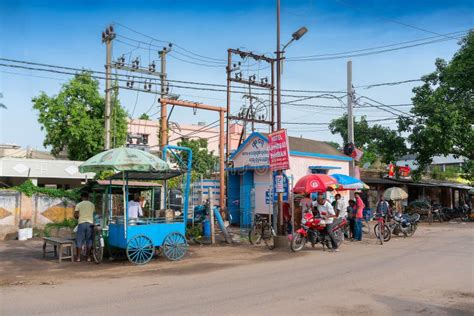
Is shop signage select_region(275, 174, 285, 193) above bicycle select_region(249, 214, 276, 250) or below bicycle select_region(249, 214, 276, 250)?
above

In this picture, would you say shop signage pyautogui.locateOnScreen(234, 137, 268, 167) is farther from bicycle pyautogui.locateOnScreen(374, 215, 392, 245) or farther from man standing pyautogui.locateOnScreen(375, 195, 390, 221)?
bicycle pyautogui.locateOnScreen(374, 215, 392, 245)

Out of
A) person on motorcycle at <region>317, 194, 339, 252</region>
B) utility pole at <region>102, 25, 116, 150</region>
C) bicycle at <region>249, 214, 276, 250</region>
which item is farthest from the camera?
utility pole at <region>102, 25, 116, 150</region>

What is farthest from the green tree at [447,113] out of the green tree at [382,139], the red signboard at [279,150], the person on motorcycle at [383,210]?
the red signboard at [279,150]

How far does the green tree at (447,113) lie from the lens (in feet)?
85.6

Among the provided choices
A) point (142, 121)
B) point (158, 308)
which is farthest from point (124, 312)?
point (142, 121)

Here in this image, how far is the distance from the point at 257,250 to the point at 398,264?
461cm

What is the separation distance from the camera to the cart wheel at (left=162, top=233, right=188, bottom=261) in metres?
11.9

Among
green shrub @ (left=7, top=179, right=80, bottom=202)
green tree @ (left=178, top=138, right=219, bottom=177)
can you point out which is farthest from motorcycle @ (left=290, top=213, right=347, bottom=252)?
green tree @ (left=178, top=138, right=219, bottom=177)

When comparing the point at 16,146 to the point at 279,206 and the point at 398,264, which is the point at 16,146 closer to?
the point at 279,206

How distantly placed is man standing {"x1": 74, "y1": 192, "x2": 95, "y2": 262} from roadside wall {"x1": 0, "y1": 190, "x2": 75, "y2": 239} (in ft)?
26.8

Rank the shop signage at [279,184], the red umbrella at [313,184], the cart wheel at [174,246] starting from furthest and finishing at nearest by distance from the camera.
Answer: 1. the red umbrella at [313,184]
2. the shop signage at [279,184]
3. the cart wheel at [174,246]

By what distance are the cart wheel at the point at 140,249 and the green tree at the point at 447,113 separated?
2025cm

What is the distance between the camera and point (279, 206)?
14.9 metres

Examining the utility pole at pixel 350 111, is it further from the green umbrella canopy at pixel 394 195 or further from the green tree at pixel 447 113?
the green tree at pixel 447 113
